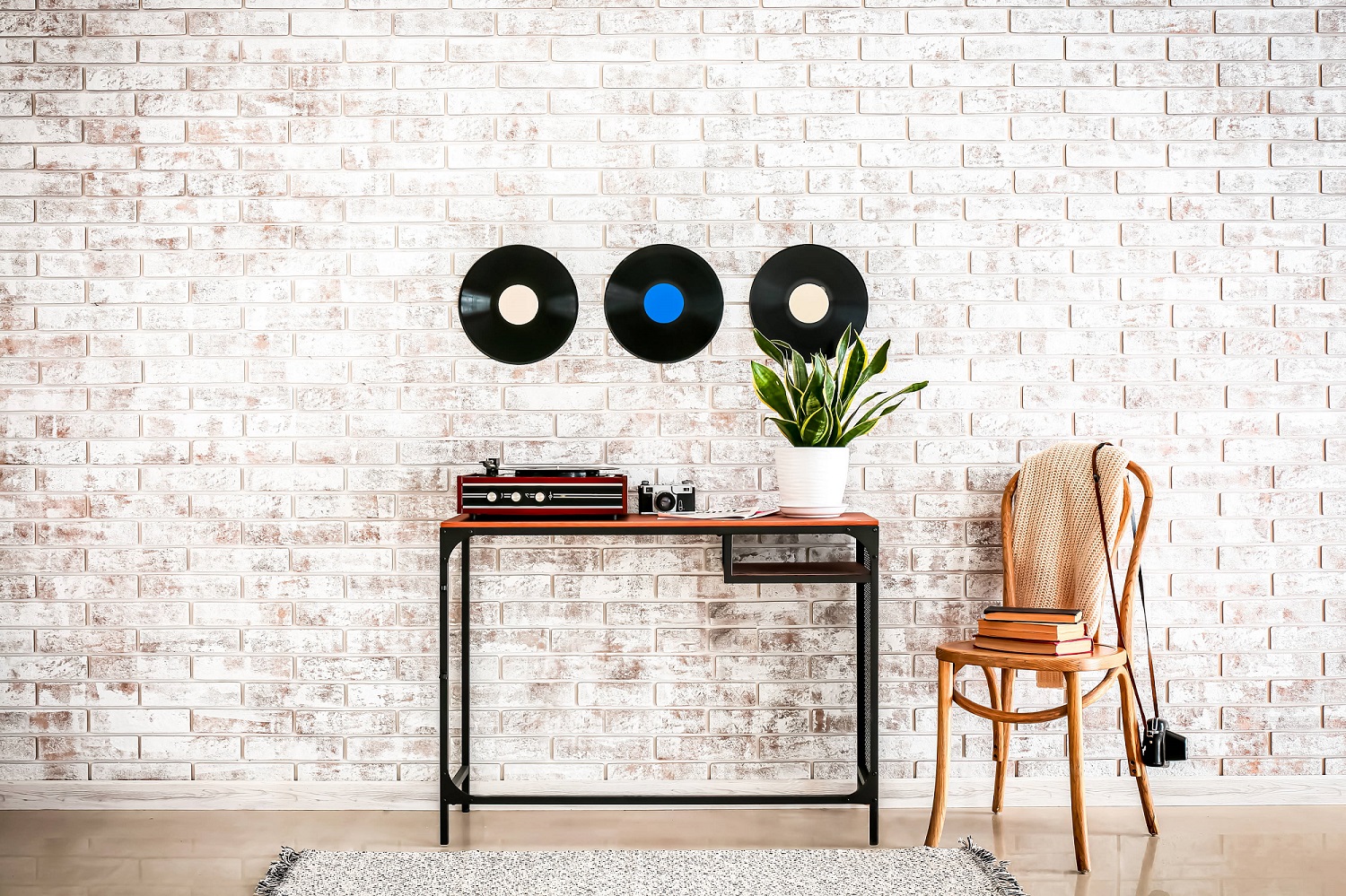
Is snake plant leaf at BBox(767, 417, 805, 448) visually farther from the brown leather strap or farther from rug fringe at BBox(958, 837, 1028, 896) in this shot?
rug fringe at BBox(958, 837, 1028, 896)

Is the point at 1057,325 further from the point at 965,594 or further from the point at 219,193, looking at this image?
the point at 219,193

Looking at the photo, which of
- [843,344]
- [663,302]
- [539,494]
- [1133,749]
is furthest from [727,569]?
[1133,749]

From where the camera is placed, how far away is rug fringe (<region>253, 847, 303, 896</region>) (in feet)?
6.64

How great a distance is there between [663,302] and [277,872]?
6.09 feet

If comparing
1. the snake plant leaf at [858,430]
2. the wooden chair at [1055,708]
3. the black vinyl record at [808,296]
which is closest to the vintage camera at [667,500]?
the snake plant leaf at [858,430]

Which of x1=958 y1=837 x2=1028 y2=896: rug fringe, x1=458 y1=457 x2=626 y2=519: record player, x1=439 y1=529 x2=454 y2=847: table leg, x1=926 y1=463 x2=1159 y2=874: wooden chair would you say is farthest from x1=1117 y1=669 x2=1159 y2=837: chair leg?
x1=439 y1=529 x2=454 y2=847: table leg

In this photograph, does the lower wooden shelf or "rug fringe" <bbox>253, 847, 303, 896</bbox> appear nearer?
"rug fringe" <bbox>253, 847, 303, 896</bbox>

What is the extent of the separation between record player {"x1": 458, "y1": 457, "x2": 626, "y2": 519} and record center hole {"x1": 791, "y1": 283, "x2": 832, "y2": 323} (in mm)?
782

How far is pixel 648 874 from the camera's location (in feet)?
6.81

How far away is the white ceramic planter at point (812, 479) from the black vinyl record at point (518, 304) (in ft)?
2.66

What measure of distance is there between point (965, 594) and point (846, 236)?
46.1 inches

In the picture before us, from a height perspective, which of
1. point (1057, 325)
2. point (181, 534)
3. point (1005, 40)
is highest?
point (1005, 40)

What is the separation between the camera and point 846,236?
2.61 meters

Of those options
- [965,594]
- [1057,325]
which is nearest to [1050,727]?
[965,594]
